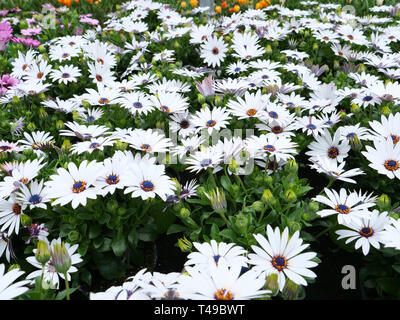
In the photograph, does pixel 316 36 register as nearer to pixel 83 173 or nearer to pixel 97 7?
pixel 83 173

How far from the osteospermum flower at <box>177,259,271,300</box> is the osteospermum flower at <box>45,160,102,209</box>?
432 millimetres

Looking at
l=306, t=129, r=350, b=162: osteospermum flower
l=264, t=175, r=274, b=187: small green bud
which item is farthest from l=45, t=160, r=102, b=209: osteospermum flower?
→ l=306, t=129, r=350, b=162: osteospermum flower

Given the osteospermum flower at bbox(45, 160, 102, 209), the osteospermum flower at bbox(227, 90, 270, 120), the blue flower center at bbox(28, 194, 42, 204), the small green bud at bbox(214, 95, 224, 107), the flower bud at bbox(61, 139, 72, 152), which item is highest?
the small green bud at bbox(214, 95, 224, 107)

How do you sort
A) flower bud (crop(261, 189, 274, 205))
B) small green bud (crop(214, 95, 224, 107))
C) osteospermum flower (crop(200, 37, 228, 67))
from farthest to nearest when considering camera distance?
osteospermum flower (crop(200, 37, 228, 67)), small green bud (crop(214, 95, 224, 107)), flower bud (crop(261, 189, 274, 205))

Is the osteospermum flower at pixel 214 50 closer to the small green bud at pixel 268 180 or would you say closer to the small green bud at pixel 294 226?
the small green bud at pixel 268 180

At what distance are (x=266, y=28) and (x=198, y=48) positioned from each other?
0.54 metres

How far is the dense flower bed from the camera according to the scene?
95 centimetres

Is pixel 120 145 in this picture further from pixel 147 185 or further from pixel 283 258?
pixel 283 258

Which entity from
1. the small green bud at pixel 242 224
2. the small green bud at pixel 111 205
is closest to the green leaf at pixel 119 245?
the small green bud at pixel 111 205

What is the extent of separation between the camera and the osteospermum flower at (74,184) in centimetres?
107

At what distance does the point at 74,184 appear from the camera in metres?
1.13

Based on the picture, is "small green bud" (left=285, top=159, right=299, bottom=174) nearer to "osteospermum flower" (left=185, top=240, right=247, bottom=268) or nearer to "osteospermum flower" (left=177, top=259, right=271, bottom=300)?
"osteospermum flower" (left=185, top=240, right=247, bottom=268)

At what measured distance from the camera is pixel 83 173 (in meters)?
1.15

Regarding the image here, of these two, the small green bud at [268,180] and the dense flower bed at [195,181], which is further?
the small green bud at [268,180]
